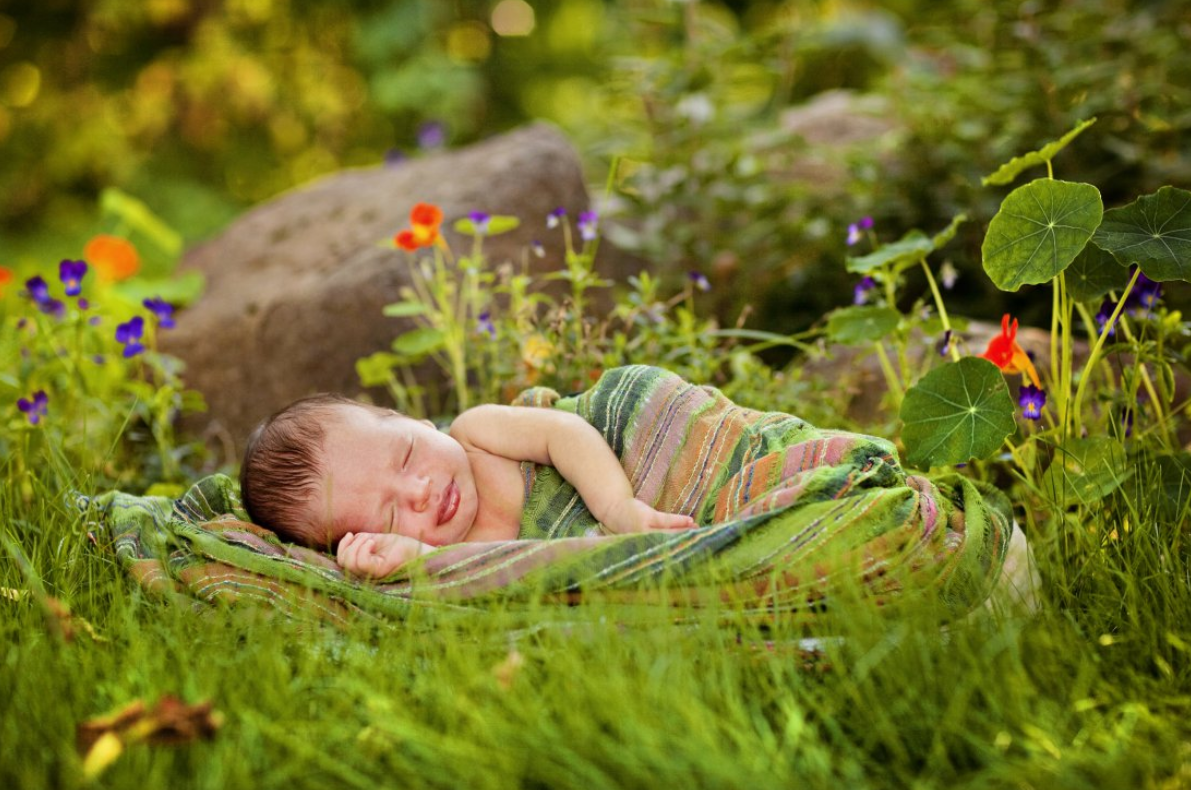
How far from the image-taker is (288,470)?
79.5 inches

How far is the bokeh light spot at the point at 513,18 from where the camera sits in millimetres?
7969

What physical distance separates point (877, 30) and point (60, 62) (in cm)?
570

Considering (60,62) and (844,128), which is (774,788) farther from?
(60,62)

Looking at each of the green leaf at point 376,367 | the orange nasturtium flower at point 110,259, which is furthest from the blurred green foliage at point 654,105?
the orange nasturtium flower at point 110,259

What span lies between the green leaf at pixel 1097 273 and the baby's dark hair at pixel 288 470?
59.1 inches

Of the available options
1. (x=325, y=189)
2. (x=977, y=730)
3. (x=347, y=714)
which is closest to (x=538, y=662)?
(x=347, y=714)

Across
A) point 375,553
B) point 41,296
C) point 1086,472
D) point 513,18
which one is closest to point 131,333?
→ point 41,296

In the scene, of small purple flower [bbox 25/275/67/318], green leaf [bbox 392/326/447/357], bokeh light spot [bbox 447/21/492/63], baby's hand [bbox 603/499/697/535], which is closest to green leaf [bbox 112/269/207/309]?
small purple flower [bbox 25/275/67/318]

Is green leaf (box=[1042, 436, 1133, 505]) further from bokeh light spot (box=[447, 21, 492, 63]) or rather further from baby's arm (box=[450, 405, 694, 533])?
bokeh light spot (box=[447, 21, 492, 63])

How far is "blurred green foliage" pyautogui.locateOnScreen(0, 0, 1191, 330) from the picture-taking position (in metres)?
3.58

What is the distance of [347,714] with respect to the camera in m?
1.51

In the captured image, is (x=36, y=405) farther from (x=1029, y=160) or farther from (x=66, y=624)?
(x=1029, y=160)

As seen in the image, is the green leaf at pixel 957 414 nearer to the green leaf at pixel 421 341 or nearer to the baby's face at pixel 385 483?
the baby's face at pixel 385 483

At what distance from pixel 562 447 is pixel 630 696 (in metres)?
0.77
